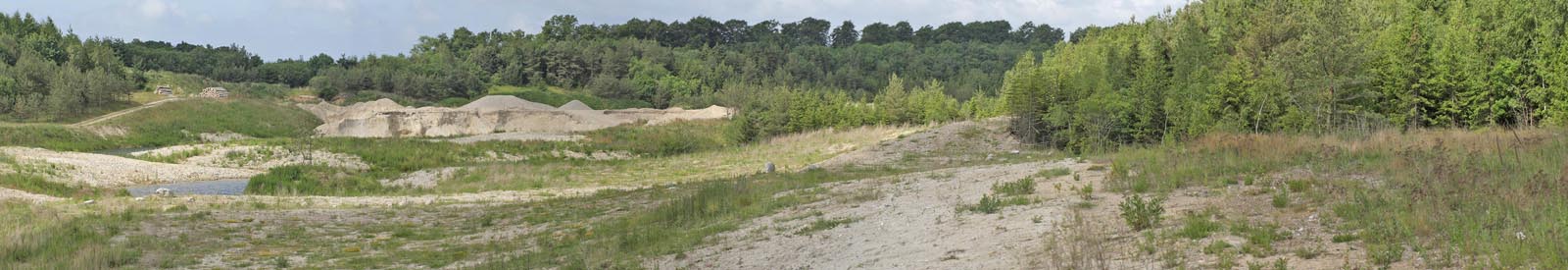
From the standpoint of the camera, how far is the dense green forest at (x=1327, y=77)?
91.7 ft

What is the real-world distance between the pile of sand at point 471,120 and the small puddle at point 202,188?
4236cm

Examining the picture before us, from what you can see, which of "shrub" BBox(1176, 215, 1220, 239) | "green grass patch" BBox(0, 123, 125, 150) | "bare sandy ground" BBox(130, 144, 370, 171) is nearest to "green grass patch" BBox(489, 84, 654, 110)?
"green grass patch" BBox(0, 123, 125, 150)

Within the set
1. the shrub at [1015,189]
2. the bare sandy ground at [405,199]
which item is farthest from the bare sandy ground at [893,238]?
the bare sandy ground at [405,199]

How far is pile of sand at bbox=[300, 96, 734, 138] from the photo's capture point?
81.4 metres

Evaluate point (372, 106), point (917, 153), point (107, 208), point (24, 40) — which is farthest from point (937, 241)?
point (24, 40)

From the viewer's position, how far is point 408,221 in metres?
19.3

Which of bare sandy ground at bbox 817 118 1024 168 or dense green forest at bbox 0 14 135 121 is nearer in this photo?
bare sandy ground at bbox 817 118 1024 168

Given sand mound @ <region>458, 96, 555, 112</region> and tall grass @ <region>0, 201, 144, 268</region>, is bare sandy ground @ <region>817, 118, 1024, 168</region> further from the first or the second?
sand mound @ <region>458, 96, 555, 112</region>

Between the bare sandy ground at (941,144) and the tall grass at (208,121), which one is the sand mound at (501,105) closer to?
the tall grass at (208,121)

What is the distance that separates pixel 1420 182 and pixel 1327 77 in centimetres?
2137

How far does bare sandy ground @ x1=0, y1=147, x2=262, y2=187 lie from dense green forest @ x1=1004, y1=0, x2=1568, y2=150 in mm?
33440

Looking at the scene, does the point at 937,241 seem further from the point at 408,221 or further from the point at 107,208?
the point at 107,208

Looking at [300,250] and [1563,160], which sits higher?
[1563,160]

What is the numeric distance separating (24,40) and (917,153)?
10614 cm
